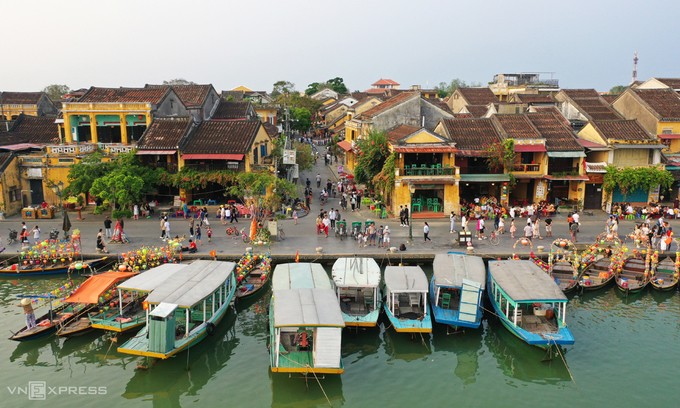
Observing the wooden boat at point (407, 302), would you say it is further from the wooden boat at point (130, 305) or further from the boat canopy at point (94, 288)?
the boat canopy at point (94, 288)

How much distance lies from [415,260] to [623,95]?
29.4 metres

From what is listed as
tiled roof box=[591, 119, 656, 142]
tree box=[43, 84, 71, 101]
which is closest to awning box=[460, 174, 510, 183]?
tiled roof box=[591, 119, 656, 142]

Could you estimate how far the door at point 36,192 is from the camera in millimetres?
39625

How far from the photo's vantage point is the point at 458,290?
76.9 feet

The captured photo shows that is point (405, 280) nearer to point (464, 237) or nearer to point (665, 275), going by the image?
point (464, 237)

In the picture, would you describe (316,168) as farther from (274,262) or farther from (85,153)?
(274,262)

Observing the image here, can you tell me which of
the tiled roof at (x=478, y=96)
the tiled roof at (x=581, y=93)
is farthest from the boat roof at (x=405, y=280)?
the tiled roof at (x=478, y=96)

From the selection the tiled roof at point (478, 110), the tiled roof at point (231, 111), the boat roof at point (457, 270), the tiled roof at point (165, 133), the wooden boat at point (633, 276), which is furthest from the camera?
the tiled roof at point (478, 110)

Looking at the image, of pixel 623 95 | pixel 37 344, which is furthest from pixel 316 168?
pixel 37 344

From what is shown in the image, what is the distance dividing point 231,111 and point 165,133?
1569 centimetres

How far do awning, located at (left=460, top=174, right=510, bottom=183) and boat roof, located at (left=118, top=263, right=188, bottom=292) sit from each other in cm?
2163

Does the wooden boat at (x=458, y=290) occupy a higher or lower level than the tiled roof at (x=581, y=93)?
lower

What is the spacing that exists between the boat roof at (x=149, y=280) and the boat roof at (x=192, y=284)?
386 millimetres

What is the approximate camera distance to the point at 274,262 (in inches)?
1180
